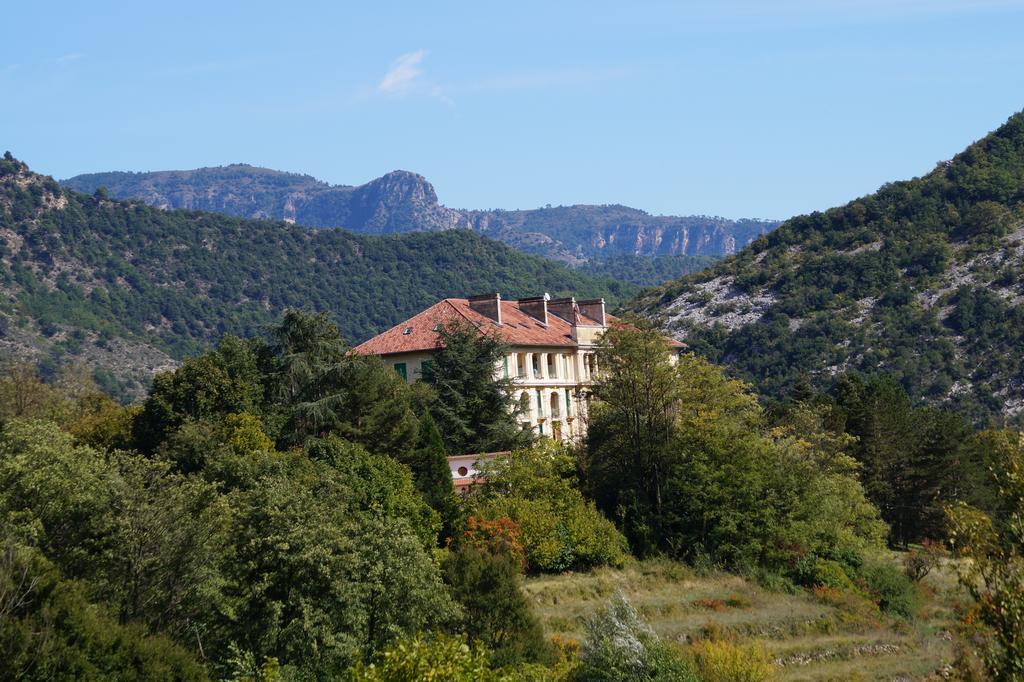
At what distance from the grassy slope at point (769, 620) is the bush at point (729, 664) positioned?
263cm

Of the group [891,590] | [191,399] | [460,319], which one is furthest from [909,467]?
[191,399]

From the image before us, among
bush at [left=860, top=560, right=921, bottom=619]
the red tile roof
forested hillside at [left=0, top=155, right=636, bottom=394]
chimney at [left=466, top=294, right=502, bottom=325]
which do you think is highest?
forested hillside at [left=0, top=155, right=636, bottom=394]

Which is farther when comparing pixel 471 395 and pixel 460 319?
pixel 460 319

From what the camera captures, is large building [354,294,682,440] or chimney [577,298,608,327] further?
chimney [577,298,608,327]

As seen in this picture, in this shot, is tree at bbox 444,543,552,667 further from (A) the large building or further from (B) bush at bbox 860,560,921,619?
(A) the large building

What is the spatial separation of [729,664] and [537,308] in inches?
1531

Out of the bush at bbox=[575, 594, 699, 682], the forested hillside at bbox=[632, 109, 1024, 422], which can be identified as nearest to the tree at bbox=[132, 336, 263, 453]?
the bush at bbox=[575, 594, 699, 682]

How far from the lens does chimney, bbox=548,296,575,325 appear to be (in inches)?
2808

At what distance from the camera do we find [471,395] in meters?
55.6

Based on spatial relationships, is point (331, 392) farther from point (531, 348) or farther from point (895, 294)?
point (895, 294)

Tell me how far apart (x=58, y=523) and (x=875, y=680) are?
23387 mm

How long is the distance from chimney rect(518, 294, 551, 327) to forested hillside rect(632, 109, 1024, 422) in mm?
46068

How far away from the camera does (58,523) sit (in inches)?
1315

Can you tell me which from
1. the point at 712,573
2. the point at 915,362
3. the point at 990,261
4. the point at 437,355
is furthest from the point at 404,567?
the point at 990,261
